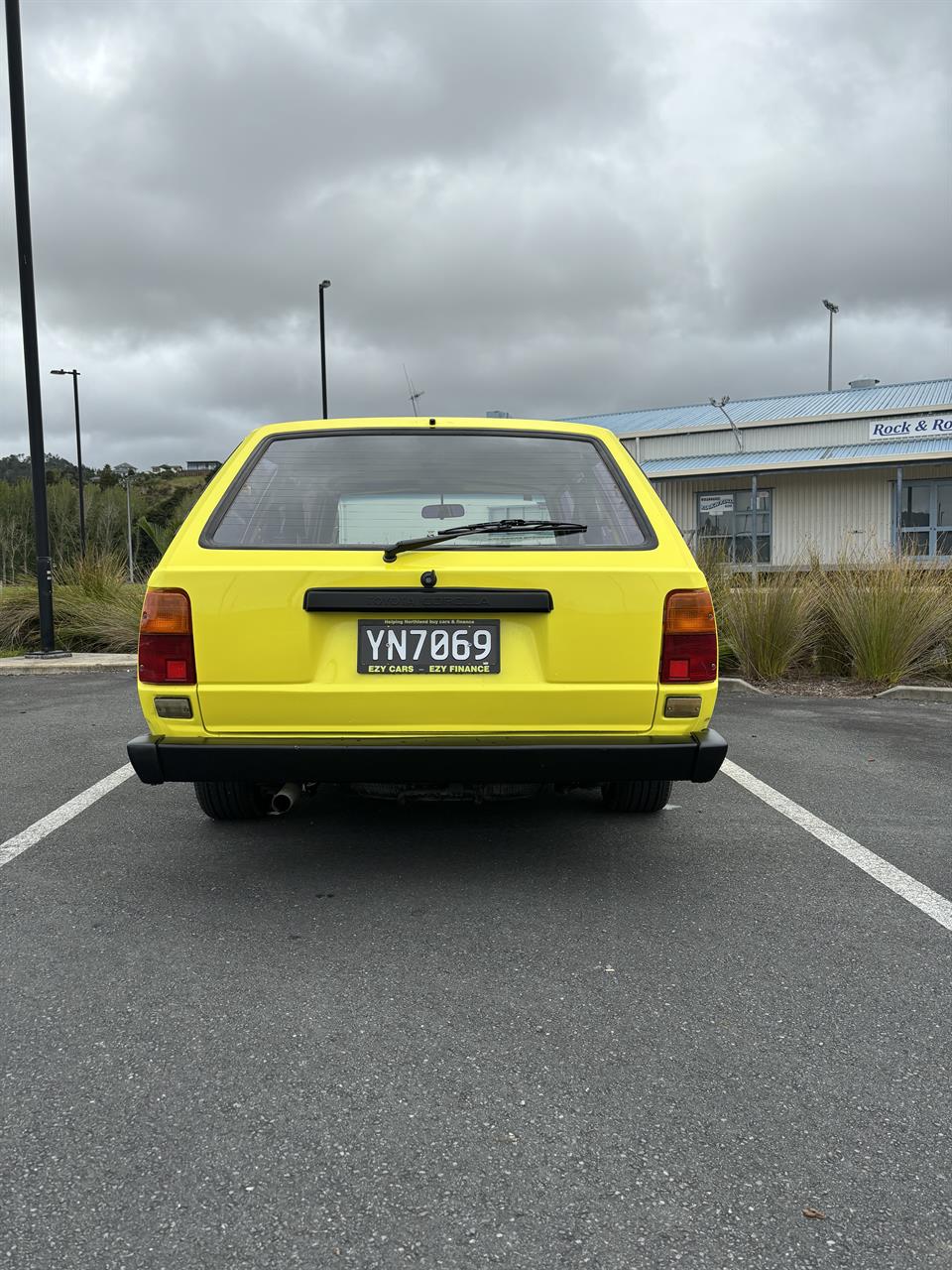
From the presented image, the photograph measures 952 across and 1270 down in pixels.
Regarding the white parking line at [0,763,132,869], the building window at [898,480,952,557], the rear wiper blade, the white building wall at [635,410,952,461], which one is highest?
the white building wall at [635,410,952,461]

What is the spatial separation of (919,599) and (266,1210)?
25.7ft

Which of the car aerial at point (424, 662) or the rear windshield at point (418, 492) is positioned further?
the rear windshield at point (418, 492)

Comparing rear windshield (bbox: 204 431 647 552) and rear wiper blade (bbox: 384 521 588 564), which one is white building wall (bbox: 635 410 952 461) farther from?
rear wiper blade (bbox: 384 521 588 564)

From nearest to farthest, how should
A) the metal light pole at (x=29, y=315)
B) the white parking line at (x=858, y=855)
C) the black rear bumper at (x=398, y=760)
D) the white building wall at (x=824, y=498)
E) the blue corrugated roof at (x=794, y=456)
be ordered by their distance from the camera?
the black rear bumper at (x=398, y=760) → the white parking line at (x=858, y=855) → the metal light pole at (x=29, y=315) → the blue corrugated roof at (x=794, y=456) → the white building wall at (x=824, y=498)

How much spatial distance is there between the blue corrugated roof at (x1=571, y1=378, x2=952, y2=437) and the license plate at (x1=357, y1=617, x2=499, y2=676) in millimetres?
23620

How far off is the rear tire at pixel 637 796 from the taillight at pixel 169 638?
1816 mm

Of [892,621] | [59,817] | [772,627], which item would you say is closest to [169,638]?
[59,817]

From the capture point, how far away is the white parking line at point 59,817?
3730 mm

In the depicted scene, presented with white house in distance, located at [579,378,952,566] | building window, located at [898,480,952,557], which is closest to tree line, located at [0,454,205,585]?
white house in distance, located at [579,378,952,566]

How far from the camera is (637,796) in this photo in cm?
396

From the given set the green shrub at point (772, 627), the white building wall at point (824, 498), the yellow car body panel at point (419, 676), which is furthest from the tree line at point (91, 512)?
the white building wall at point (824, 498)

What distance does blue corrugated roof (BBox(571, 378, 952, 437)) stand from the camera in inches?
1049

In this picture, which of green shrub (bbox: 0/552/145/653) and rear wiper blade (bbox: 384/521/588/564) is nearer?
rear wiper blade (bbox: 384/521/588/564)

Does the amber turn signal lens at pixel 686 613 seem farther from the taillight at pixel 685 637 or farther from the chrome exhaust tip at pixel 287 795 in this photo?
the chrome exhaust tip at pixel 287 795
